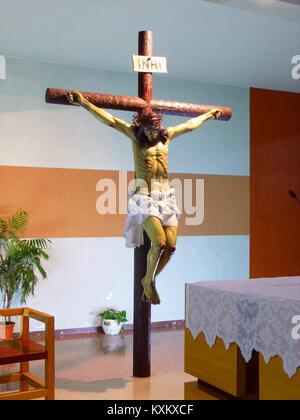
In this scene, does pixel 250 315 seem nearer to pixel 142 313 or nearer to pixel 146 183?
pixel 146 183

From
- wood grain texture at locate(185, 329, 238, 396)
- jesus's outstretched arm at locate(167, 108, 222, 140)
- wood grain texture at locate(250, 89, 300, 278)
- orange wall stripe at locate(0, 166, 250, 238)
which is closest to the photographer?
wood grain texture at locate(185, 329, 238, 396)

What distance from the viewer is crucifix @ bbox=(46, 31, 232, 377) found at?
4281 millimetres

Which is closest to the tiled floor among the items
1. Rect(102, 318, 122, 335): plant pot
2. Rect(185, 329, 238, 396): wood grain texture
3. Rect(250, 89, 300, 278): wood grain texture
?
Rect(102, 318, 122, 335): plant pot

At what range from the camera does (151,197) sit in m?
4.34

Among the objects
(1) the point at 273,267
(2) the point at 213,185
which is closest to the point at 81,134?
(2) the point at 213,185

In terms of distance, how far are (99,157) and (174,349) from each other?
2518 millimetres

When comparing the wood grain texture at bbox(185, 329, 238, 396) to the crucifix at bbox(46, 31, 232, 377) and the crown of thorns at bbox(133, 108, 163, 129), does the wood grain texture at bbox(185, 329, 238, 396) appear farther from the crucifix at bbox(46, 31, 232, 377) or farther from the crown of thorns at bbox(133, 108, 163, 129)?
the crown of thorns at bbox(133, 108, 163, 129)

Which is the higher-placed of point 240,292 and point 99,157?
point 99,157

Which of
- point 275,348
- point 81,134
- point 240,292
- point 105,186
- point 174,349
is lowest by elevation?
point 174,349

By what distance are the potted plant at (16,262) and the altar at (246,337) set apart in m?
2.86

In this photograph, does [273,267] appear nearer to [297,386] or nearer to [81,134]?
[81,134]

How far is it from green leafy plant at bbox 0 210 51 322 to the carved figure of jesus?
5.84 feet

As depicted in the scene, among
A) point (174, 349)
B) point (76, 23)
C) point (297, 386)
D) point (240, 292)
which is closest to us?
point (297, 386)

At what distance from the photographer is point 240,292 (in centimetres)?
296
